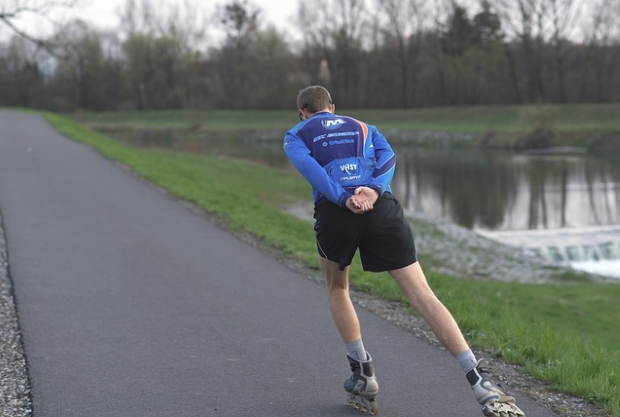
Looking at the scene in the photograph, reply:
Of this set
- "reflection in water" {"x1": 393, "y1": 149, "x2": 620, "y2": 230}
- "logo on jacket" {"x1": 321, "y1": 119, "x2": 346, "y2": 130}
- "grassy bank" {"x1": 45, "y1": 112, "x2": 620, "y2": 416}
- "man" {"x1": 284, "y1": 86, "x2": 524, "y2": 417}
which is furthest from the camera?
"reflection in water" {"x1": 393, "y1": 149, "x2": 620, "y2": 230}

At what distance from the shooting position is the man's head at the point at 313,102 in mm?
5367

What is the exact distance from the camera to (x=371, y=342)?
277 inches

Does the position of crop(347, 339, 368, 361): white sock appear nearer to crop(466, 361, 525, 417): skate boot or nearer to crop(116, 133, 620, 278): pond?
crop(466, 361, 525, 417): skate boot

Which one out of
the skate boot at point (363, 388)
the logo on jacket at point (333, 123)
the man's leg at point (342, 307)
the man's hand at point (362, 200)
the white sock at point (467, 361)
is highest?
the logo on jacket at point (333, 123)

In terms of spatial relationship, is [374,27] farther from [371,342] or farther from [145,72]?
[371,342]

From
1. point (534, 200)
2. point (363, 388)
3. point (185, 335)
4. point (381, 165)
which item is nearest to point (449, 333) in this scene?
point (363, 388)

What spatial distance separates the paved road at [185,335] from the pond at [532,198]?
1058cm

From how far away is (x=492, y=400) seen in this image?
16.0ft

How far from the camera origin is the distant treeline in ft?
277

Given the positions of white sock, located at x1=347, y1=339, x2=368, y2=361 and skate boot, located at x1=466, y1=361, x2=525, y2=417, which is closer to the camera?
skate boot, located at x1=466, y1=361, x2=525, y2=417

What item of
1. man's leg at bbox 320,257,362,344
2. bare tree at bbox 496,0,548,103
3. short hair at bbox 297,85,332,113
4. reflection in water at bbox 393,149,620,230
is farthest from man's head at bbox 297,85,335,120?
bare tree at bbox 496,0,548,103

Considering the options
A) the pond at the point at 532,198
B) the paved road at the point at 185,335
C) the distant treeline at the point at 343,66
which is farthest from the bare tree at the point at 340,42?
the paved road at the point at 185,335

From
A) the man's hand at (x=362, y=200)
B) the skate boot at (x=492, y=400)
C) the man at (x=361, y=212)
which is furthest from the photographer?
the man at (x=361, y=212)

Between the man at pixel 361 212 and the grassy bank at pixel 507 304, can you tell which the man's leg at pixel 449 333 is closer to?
the man at pixel 361 212
